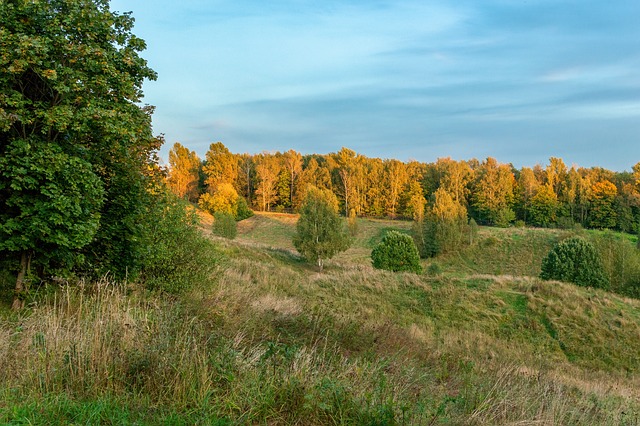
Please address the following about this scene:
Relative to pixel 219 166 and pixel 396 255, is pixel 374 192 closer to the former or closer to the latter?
pixel 219 166

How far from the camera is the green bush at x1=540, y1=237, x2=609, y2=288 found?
31.0 m

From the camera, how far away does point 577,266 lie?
103 ft

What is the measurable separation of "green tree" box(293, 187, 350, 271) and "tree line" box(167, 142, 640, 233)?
1910 centimetres

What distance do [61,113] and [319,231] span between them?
1236 inches

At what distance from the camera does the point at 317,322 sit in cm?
834

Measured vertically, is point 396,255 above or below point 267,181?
below

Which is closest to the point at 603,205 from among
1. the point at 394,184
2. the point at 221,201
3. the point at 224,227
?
the point at 394,184

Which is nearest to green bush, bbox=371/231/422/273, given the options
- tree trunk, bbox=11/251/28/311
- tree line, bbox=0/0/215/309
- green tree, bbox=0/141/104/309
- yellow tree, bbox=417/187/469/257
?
yellow tree, bbox=417/187/469/257

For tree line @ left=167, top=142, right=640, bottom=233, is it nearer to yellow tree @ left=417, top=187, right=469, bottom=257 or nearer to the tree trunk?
yellow tree @ left=417, top=187, right=469, bottom=257

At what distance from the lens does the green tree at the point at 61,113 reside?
6.95 meters

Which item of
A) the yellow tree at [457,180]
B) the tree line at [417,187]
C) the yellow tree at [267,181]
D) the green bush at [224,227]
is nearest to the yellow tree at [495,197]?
the tree line at [417,187]

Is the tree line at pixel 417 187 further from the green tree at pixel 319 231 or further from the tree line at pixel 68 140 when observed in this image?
the tree line at pixel 68 140

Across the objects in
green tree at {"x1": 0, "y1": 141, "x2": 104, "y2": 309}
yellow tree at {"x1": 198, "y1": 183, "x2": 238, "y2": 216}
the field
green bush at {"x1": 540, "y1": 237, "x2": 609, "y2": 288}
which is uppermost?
yellow tree at {"x1": 198, "y1": 183, "x2": 238, "y2": 216}

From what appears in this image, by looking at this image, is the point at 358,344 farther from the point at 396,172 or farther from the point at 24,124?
the point at 396,172
